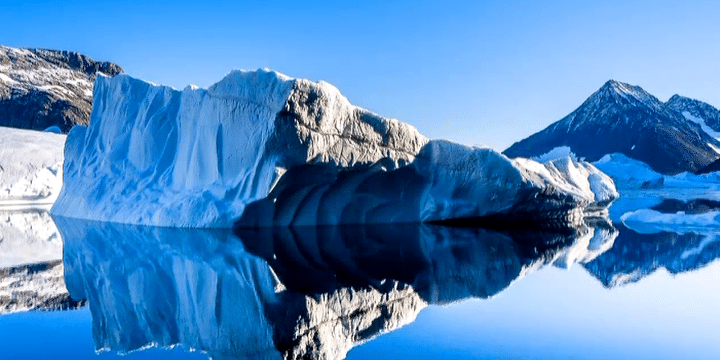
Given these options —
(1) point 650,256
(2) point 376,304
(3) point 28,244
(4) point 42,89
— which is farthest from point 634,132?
(2) point 376,304

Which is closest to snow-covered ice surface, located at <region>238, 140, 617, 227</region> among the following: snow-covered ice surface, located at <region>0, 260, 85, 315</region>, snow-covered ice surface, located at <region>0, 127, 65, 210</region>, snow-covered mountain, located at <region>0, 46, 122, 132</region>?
snow-covered ice surface, located at <region>0, 260, 85, 315</region>

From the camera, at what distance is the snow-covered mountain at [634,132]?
193 ft

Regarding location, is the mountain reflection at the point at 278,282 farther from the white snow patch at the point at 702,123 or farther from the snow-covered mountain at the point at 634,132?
the white snow patch at the point at 702,123

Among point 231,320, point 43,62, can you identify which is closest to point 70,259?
point 231,320

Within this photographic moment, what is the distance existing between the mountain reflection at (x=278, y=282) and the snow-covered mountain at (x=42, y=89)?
43.6 m

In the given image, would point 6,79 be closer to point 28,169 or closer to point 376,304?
point 28,169

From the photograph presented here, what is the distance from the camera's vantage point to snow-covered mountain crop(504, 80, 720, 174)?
59.0 meters

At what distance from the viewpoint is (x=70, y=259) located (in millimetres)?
5520

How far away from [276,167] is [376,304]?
4690mm

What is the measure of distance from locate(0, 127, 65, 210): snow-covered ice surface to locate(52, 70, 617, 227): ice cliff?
6868 millimetres

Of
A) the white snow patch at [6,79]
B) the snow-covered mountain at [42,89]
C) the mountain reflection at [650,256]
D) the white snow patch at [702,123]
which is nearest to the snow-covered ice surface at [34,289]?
the mountain reflection at [650,256]

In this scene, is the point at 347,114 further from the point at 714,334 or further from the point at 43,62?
the point at 43,62

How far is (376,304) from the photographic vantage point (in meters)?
3.50

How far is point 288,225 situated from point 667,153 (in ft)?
195
